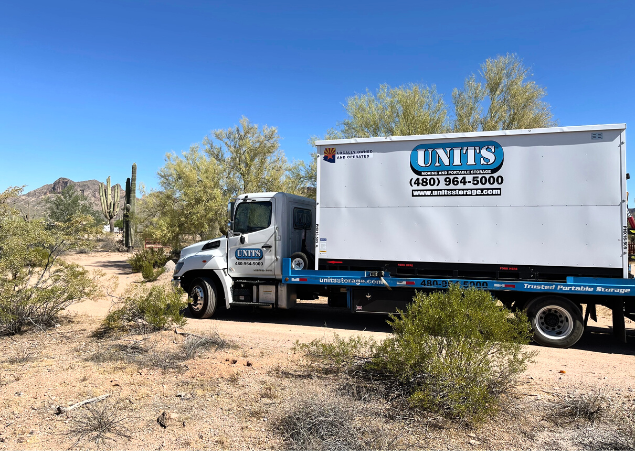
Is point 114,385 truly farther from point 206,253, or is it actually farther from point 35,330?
point 206,253

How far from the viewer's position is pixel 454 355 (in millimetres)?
4426

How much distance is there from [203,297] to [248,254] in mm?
1410

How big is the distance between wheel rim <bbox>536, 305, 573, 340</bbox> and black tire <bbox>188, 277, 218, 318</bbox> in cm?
637

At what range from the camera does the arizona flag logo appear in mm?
8633

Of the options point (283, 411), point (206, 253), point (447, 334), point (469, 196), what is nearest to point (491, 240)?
point (469, 196)

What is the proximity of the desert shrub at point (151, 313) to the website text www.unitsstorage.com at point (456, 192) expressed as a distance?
180 inches

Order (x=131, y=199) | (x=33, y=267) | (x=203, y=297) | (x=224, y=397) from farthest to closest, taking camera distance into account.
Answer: (x=131, y=199)
(x=203, y=297)
(x=33, y=267)
(x=224, y=397)

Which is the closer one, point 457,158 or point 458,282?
point 458,282

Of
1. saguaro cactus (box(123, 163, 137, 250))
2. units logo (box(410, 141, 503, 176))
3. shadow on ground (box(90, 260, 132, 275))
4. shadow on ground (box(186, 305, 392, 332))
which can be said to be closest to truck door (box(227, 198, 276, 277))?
shadow on ground (box(186, 305, 392, 332))

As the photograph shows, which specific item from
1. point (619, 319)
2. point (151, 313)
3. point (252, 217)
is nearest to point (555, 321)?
point (619, 319)

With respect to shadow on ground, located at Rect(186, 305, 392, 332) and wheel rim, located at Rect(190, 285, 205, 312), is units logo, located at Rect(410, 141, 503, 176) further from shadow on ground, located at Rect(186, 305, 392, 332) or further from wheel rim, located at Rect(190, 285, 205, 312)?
wheel rim, located at Rect(190, 285, 205, 312)

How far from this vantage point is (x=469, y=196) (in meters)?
7.83

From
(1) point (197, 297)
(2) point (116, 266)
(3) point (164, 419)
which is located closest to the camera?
(3) point (164, 419)

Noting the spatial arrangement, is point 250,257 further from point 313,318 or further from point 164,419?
point 164,419
